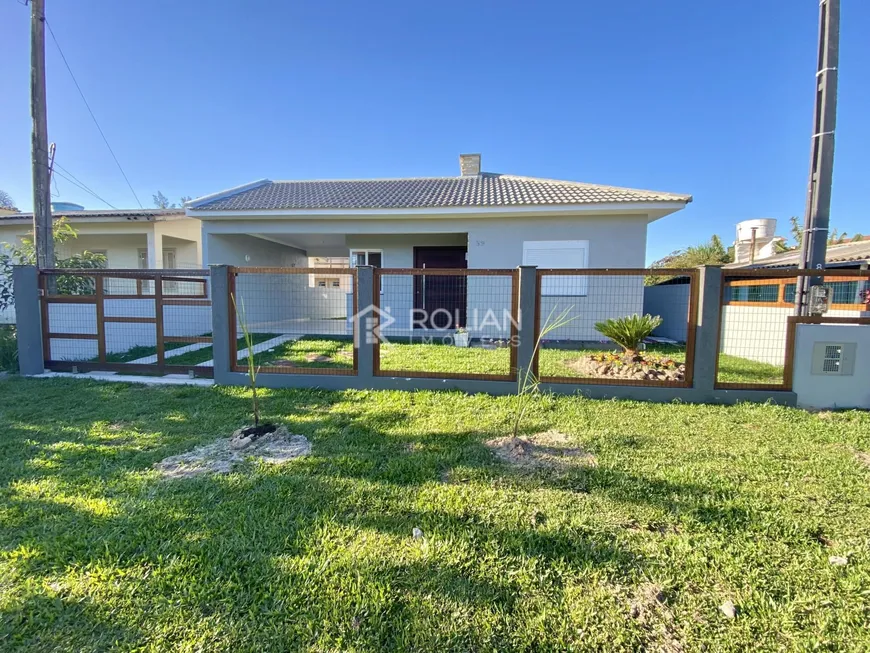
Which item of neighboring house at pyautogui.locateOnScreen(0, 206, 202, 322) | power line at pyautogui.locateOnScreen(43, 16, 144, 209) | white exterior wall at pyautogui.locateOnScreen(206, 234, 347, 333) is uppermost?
power line at pyautogui.locateOnScreen(43, 16, 144, 209)

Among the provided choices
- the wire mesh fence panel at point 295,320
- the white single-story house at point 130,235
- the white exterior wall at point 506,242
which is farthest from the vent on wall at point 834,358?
the white single-story house at point 130,235

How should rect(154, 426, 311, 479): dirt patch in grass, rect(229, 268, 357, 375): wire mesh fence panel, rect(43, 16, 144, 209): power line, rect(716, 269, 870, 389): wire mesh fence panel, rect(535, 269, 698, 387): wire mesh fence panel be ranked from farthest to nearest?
rect(43, 16, 144, 209): power line, rect(229, 268, 357, 375): wire mesh fence panel, rect(535, 269, 698, 387): wire mesh fence panel, rect(716, 269, 870, 389): wire mesh fence panel, rect(154, 426, 311, 479): dirt patch in grass

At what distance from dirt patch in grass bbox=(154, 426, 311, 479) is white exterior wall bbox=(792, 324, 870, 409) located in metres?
6.16

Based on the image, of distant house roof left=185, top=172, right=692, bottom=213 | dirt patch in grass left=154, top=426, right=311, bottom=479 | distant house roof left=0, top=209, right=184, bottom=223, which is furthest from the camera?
distant house roof left=0, top=209, right=184, bottom=223

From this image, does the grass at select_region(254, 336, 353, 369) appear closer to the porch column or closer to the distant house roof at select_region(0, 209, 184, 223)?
the porch column

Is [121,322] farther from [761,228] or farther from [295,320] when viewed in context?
[761,228]

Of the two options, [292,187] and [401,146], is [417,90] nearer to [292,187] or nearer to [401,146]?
[401,146]

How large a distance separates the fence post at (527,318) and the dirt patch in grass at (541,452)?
1369 mm

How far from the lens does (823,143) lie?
200 inches

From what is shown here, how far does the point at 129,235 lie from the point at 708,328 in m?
17.4

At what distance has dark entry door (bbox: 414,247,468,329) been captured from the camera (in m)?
10.9

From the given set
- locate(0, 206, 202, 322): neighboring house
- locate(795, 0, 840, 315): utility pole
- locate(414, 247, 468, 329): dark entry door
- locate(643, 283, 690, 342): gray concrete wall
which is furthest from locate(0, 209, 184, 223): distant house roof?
→ locate(643, 283, 690, 342): gray concrete wall

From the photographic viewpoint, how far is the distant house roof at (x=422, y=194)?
31.5 ft

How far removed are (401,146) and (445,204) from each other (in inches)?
293
